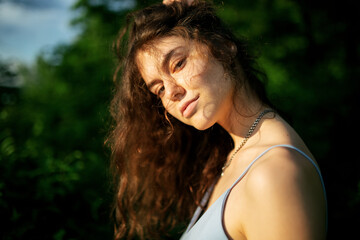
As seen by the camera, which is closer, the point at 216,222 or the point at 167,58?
the point at 216,222

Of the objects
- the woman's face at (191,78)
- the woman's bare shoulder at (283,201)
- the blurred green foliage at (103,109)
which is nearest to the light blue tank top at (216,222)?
the woman's bare shoulder at (283,201)

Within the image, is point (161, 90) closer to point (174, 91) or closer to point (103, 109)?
point (174, 91)

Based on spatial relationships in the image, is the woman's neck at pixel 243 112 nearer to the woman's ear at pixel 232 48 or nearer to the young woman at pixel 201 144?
the young woman at pixel 201 144

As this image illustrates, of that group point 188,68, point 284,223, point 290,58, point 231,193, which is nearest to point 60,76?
point 290,58

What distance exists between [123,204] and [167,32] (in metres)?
1.53

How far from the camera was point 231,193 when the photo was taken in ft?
5.24

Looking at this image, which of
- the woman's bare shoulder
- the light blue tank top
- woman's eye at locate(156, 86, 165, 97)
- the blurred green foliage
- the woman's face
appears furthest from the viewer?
the blurred green foliage

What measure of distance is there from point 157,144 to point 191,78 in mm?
1010

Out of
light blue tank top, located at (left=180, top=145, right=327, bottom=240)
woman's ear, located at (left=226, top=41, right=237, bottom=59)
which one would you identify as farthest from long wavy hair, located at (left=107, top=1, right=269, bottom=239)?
light blue tank top, located at (left=180, top=145, right=327, bottom=240)

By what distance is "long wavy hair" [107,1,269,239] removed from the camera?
197 centimetres

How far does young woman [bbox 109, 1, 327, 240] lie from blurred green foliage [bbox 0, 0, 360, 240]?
40 centimetres

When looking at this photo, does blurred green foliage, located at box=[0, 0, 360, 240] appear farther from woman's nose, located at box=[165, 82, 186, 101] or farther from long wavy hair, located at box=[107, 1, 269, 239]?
woman's nose, located at box=[165, 82, 186, 101]

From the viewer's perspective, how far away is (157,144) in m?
2.56

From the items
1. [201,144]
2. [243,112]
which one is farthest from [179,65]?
[201,144]
